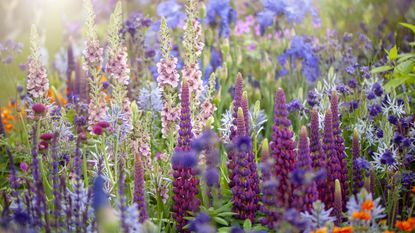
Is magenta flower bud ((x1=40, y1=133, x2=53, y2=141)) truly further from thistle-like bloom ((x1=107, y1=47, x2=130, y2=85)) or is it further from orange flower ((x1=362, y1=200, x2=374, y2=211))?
orange flower ((x1=362, y1=200, x2=374, y2=211))

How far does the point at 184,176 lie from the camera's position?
3.12 metres

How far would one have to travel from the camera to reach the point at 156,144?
452 centimetres

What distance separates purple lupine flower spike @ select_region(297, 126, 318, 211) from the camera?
2713 mm

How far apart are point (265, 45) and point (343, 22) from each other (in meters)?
1.82

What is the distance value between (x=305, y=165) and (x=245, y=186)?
450 mm

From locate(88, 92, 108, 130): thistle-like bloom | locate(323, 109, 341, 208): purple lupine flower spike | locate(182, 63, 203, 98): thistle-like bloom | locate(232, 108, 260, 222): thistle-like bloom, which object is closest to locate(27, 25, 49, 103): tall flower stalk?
locate(88, 92, 108, 130): thistle-like bloom

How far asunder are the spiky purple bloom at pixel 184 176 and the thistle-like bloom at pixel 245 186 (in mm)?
206

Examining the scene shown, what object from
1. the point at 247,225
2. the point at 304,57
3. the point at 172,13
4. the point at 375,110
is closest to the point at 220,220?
the point at 247,225

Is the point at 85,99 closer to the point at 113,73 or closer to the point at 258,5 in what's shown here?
the point at 113,73

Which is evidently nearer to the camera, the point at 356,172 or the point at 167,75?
the point at 356,172

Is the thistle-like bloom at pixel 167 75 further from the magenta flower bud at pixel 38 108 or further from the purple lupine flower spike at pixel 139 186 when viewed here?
the purple lupine flower spike at pixel 139 186

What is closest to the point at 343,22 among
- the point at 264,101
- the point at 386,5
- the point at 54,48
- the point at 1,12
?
the point at 386,5

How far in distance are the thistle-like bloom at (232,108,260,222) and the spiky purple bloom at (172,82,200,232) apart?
206mm

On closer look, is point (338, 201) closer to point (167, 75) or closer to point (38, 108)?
point (167, 75)
